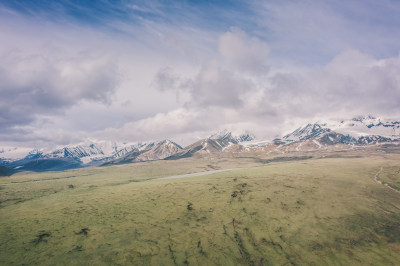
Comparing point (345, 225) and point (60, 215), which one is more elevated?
point (60, 215)

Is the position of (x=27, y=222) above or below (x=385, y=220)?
above

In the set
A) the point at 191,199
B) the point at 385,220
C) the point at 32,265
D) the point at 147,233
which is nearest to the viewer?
the point at 32,265

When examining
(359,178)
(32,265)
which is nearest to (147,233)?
(32,265)

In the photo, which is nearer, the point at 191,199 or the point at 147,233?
the point at 147,233

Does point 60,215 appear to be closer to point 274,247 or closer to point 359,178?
point 274,247

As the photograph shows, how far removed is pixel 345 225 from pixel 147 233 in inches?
1603

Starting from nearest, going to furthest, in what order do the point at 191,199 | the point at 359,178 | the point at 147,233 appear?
the point at 147,233, the point at 191,199, the point at 359,178

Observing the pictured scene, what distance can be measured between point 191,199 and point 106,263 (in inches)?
1389

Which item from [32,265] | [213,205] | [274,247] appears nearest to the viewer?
[32,265]

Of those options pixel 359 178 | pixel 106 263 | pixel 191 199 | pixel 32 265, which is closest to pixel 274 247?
pixel 106 263

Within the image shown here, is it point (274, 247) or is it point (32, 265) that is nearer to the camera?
point (32, 265)

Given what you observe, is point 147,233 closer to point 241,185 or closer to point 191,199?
point 191,199

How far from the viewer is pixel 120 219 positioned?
52719 mm

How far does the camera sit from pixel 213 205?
197ft
